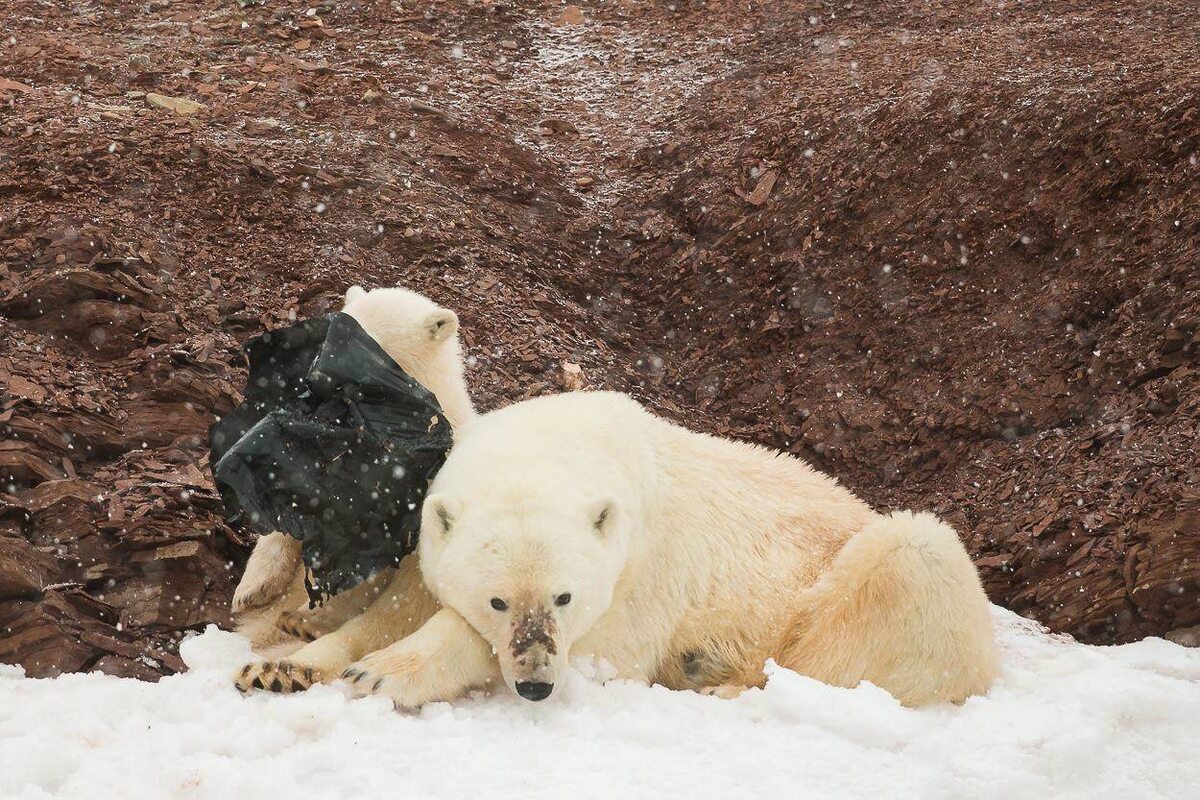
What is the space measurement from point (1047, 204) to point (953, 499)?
2588mm

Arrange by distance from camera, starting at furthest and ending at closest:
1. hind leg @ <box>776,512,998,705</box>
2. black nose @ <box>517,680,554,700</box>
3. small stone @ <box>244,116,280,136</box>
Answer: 1. small stone @ <box>244,116,280,136</box>
2. hind leg @ <box>776,512,998,705</box>
3. black nose @ <box>517,680,554,700</box>

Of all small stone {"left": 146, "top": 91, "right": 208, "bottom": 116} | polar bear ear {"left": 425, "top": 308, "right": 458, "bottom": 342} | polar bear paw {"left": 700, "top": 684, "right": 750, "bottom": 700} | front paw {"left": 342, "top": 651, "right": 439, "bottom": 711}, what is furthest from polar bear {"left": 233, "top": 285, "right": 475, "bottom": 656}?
small stone {"left": 146, "top": 91, "right": 208, "bottom": 116}

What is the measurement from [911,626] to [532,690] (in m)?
1.49

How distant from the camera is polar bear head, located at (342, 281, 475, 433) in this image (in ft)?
15.5

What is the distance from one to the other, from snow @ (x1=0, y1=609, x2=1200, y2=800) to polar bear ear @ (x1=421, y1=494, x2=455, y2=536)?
0.62 m

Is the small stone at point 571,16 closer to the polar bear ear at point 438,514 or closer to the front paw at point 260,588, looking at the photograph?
Answer: the front paw at point 260,588

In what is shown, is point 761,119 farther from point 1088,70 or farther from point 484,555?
point 484,555

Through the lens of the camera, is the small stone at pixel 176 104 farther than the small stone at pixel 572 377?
Yes

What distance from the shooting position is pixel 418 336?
15.6 feet

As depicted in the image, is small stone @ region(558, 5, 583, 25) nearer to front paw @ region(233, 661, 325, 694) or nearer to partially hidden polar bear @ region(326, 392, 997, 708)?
partially hidden polar bear @ region(326, 392, 997, 708)

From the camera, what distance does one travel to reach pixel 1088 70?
8992mm

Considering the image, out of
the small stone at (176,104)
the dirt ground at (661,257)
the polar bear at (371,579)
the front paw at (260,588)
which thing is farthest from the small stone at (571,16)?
the front paw at (260,588)

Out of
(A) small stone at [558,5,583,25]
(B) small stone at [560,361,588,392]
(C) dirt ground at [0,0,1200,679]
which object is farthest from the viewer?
(A) small stone at [558,5,583,25]

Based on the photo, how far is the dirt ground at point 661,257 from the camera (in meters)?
5.46
